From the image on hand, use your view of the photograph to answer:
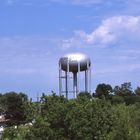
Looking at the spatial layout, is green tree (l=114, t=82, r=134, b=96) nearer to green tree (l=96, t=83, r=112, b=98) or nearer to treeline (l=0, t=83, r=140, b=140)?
green tree (l=96, t=83, r=112, b=98)

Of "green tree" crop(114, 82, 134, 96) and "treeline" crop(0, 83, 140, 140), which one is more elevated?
"green tree" crop(114, 82, 134, 96)

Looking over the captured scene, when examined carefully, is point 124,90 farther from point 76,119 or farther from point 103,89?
point 76,119

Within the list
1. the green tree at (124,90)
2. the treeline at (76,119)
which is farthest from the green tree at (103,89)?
the treeline at (76,119)

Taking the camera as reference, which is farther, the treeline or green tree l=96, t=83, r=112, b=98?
green tree l=96, t=83, r=112, b=98

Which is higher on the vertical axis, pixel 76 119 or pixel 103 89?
pixel 103 89

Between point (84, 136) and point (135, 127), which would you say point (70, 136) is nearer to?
point (84, 136)

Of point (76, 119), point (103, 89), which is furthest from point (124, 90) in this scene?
point (76, 119)

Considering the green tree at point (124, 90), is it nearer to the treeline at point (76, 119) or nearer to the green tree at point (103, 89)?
the green tree at point (103, 89)

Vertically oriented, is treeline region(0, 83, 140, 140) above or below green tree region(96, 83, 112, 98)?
below

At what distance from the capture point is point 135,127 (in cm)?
3956

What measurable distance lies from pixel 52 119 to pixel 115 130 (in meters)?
5.59

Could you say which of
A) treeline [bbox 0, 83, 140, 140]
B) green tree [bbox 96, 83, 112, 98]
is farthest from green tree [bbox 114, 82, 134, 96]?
treeline [bbox 0, 83, 140, 140]

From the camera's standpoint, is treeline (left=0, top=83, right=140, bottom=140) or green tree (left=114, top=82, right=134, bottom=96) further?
green tree (left=114, top=82, right=134, bottom=96)

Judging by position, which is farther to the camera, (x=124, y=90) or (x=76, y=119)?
(x=124, y=90)
